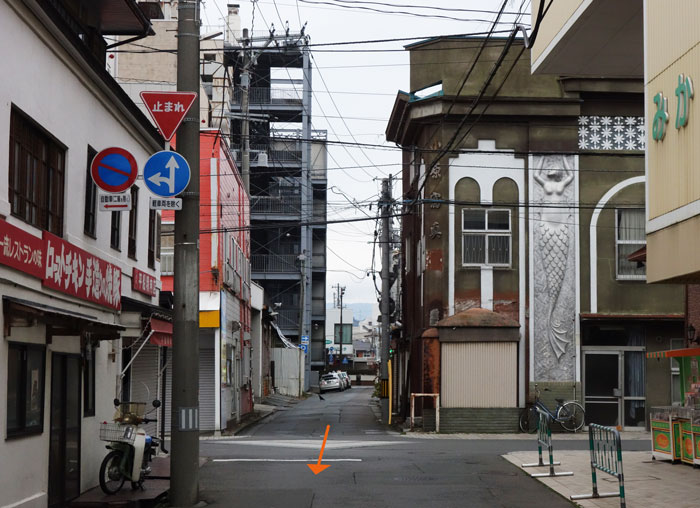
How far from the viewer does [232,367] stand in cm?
3281

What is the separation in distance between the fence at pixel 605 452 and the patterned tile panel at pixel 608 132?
16.9 meters

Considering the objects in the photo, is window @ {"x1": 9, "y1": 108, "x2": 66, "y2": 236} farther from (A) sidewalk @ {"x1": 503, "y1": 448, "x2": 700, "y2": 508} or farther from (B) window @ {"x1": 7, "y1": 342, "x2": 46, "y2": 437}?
(A) sidewalk @ {"x1": 503, "y1": 448, "x2": 700, "y2": 508}

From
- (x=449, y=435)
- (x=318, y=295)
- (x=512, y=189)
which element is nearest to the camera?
(x=449, y=435)

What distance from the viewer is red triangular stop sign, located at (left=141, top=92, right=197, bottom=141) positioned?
12.6 metres

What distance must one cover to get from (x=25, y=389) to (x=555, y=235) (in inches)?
804

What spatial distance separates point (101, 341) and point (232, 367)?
57.6 ft

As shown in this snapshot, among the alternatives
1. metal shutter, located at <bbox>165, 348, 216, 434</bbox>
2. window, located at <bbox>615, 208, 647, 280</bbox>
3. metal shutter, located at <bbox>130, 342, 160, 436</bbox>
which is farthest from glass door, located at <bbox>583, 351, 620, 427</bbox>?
metal shutter, located at <bbox>130, 342, 160, 436</bbox>

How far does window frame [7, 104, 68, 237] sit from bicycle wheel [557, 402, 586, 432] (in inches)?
737

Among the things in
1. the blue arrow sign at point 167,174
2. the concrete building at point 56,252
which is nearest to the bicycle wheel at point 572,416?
the concrete building at point 56,252

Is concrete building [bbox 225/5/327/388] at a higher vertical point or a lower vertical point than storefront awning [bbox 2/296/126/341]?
higher

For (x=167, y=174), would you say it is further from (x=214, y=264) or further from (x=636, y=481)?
(x=214, y=264)

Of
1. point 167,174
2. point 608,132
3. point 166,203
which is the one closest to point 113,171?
point 167,174

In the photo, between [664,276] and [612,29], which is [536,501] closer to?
[664,276]

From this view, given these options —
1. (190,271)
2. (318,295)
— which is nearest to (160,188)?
(190,271)
